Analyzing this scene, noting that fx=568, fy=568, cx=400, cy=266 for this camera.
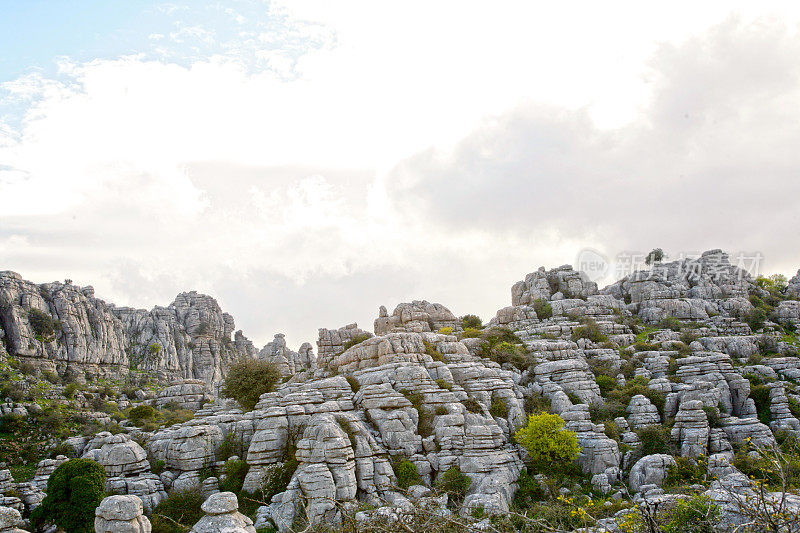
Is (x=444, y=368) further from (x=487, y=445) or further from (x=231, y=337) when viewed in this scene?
(x=231, y=337)

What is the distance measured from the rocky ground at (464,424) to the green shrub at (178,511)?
0.18 metres

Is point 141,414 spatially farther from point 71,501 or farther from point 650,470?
point 650,470

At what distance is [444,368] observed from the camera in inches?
1665

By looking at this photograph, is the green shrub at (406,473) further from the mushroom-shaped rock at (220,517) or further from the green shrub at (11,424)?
the green shrub at (11,424)

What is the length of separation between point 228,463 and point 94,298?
247 feet

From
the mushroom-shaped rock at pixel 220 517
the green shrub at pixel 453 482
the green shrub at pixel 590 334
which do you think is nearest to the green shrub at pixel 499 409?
the green shrub at pixel 453 482

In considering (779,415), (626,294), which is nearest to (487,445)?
(779,415)

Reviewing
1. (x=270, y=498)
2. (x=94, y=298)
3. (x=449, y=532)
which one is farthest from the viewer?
(x=94, y=298)

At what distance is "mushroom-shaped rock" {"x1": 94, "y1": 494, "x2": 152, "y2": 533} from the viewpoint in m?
21.4

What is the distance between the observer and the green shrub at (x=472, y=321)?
71.2 metres

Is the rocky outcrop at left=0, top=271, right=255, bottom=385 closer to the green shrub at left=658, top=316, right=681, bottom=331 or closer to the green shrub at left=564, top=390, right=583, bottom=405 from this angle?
the green shrub at left=564, top=390, right=583, bottom=405

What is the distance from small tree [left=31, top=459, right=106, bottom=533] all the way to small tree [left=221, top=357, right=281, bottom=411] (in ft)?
51.5

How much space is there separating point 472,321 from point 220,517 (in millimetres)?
54703

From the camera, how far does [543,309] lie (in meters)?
70.0
